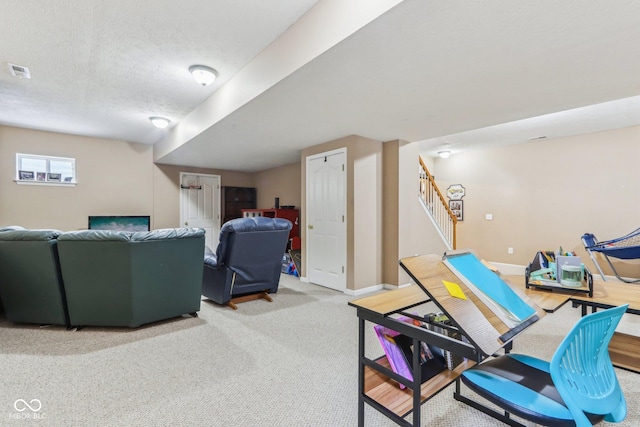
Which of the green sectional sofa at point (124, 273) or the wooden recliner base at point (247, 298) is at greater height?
the green sectional sofa at point (124, 273)

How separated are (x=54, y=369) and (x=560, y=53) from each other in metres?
4.32

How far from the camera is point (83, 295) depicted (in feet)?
9.17

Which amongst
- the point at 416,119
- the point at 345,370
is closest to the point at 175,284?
the point at 345,370

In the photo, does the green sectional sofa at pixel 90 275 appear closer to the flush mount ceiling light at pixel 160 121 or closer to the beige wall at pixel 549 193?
the flush mount ceiling light at pixel 160 121

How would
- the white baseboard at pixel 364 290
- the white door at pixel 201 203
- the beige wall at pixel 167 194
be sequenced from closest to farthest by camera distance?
the white baseboard at pixel 364 290
the beige wall at pixel 167 194
the white door at pixel 201 203

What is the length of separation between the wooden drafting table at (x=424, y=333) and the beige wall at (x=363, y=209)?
2577 millimetres

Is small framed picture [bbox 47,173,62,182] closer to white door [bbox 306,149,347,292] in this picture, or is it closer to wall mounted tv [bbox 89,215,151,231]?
wall mounted tv [bbox 89,215,151,231]

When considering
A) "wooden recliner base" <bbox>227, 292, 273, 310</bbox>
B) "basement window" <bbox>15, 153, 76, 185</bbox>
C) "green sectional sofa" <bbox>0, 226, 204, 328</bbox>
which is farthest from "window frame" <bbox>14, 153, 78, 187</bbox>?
"wooden recliner base" <bbox>227, 292, 273, 310</bbox>

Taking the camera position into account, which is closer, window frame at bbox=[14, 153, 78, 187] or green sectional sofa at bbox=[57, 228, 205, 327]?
green sectional sofa at bbox=[57, 228, 205, 327]

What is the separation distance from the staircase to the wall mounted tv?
5831 mm

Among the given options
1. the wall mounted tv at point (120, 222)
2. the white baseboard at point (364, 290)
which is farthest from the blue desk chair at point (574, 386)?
the wall mounted tv at point (120, 222)

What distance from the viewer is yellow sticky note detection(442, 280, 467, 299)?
125 cm

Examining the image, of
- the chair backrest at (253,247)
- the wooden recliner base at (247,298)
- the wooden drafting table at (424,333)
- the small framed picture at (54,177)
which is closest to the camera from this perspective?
the wooden drafting table at (424,333)

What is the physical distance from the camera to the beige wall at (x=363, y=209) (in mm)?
4219
